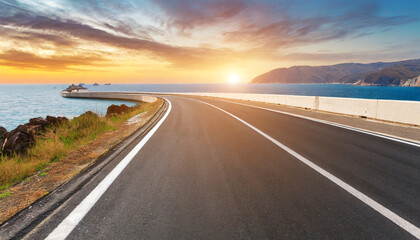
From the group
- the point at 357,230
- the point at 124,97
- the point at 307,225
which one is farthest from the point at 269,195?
the point at 124,97

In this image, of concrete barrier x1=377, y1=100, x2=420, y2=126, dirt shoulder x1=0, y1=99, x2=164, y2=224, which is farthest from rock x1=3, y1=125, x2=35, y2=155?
concrete barrier x1=377, y1=100, x2=420, y2=126

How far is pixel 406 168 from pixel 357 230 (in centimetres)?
306

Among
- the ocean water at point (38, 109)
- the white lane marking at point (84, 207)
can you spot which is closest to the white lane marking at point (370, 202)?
the white lane marking at point (84, 207)

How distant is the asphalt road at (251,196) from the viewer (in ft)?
8.00

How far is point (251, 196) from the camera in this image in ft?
10.6

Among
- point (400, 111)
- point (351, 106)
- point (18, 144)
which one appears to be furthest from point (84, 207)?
point (351, 106)

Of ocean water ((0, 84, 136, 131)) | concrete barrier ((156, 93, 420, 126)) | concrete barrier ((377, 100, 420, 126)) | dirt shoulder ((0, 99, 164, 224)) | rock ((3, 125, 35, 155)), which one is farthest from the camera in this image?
ocean water ((0, 84, 136, 131))

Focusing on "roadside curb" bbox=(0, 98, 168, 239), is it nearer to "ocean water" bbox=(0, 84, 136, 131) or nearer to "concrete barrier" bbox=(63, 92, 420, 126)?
"ocean water" bbox=(0, 84, 136, 131)

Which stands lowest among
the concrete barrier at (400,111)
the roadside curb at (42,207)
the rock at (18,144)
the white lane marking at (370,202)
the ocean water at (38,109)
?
the ocean water at (38,109)

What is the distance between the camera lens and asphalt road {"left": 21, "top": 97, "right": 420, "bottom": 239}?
8.00ft

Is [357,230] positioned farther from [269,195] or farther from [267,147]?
[267,147]

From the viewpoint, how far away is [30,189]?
3633mm

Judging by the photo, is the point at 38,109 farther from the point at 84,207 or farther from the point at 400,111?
the point at 400,111

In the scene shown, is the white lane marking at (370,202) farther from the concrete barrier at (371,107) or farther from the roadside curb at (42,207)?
the concrete barrier at (371,107)
